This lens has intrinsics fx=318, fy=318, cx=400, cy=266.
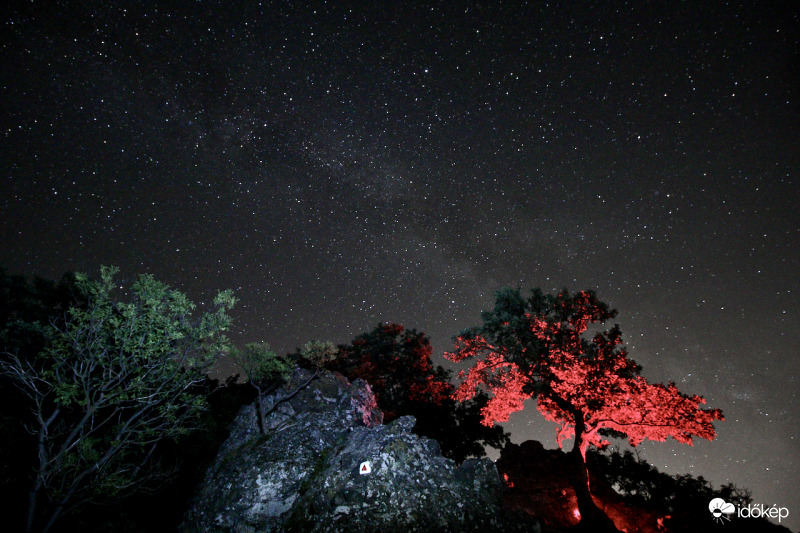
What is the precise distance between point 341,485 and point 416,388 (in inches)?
597

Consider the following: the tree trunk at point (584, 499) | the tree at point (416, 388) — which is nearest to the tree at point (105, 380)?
the tree at point (416, 388)

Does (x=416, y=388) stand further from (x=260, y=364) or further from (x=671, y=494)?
(x=671, y=494)

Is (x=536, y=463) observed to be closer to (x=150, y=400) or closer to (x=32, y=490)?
(x=150, y=400)

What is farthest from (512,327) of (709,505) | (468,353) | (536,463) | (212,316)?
(212,316)

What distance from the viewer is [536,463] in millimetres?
24094

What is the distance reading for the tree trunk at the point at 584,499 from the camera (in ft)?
52.3

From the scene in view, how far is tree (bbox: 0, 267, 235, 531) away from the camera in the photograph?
13.7 m

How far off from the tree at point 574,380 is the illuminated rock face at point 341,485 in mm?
6136

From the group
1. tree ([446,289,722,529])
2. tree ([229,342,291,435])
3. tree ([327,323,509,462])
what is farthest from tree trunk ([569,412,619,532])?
tree ([229,342,291,435])

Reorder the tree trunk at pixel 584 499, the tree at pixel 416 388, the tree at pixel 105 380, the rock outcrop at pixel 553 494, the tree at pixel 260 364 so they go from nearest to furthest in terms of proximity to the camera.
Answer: the tree at pixel 105 380, the tree trunk at pixel 584 499, the rock outcrop at pixel 553 494, the tree at pixel 260 364, the tree at pixel 416 388

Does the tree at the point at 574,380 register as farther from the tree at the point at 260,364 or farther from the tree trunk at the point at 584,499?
the tree at the point at 260,364

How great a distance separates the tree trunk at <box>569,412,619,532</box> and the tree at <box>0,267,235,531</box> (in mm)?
20984

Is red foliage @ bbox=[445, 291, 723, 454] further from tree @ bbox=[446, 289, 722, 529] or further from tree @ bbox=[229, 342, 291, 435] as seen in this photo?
tree @ bbox=[229, 342, 291, 435]

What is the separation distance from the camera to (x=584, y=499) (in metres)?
17.0
